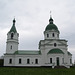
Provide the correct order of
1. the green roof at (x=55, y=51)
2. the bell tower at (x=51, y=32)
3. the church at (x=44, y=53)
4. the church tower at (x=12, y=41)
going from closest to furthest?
the green roof at (x=55, y=51), the church at (x=44, y=53), the church tower at (x=12, y=41), the bell tower at (x=51, y=32)

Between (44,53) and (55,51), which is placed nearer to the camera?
(55,51)

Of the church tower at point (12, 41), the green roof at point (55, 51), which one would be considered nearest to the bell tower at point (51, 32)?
the green roof at point (55, 51)

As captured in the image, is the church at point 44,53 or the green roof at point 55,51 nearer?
the green roof at point 55,51

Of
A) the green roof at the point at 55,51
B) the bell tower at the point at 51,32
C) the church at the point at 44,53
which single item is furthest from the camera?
the bell tower at the point at 51,32

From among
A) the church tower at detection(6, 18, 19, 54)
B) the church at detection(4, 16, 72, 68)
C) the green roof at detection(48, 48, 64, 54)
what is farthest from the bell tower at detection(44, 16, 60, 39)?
the church tower at detection(6, 18, 19, 54)

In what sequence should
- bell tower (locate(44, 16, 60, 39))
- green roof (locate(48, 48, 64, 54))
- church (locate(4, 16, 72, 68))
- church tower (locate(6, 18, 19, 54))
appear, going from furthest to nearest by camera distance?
1. bell tower (locate(44, 16, 60, 39))
2. church tower (locate(6, 18, 19, 54))
3. church (locate(4, 16, 72, 68))
4. green roof (locate(48, 48, 64, 54))

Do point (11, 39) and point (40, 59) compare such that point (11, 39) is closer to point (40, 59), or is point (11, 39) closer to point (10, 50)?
point (10, 50)

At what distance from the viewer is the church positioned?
136 feet

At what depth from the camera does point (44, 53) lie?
4381cm

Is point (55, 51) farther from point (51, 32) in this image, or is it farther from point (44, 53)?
point (51, 32)

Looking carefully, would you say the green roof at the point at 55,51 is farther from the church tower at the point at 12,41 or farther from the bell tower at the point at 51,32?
the church tower at the point at 12,41

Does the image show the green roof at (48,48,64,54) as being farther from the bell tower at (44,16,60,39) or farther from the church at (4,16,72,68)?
the bell tower at (44,16,60,39)

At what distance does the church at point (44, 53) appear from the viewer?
136 ft

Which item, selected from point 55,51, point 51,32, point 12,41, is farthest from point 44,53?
point 12,41
